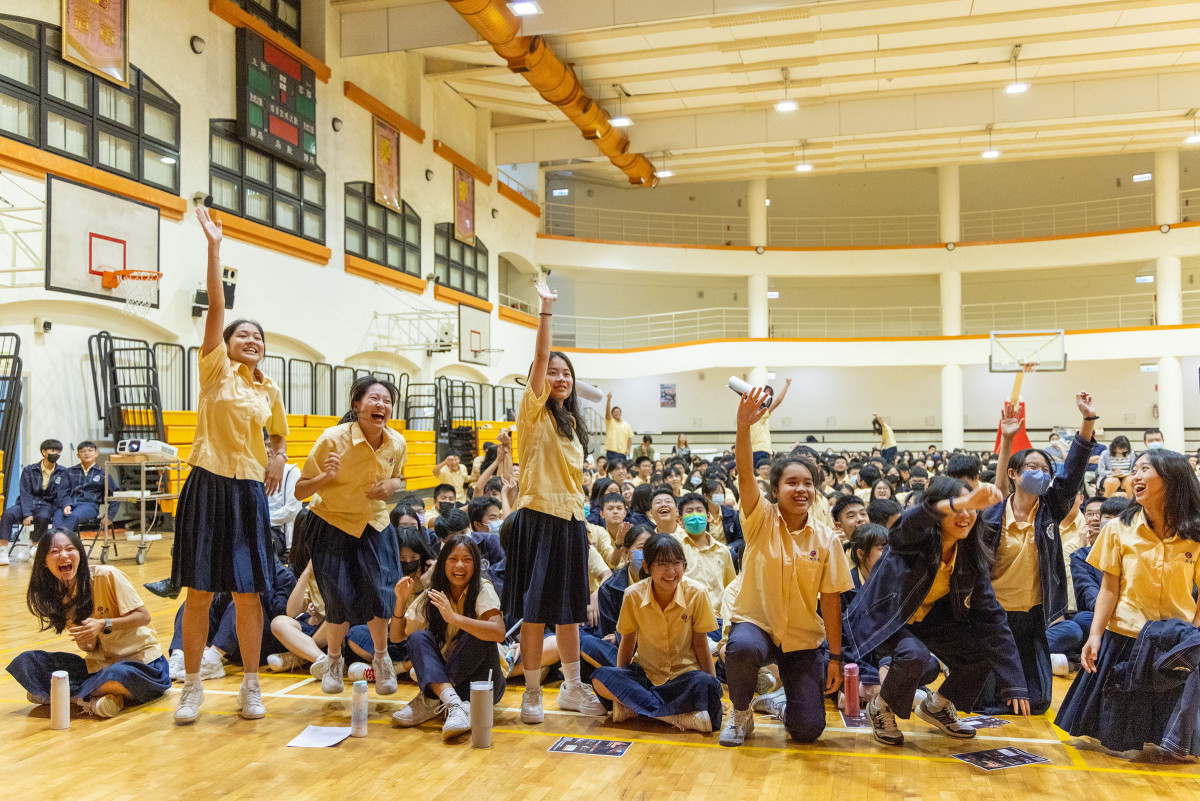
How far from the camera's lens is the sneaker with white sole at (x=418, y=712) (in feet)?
12.6

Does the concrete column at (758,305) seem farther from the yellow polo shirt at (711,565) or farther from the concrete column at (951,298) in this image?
the yellow polo shirt at (711,565)

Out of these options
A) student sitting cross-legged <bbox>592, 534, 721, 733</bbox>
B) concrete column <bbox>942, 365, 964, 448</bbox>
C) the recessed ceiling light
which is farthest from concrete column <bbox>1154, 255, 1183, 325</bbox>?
student sitting cross-legged <bbox>592, 534, 721, 733</bbox>

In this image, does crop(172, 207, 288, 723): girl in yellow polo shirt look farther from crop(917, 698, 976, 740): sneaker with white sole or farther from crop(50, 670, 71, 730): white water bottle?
crop(917, 698, 976, 740): sneaker with white sole

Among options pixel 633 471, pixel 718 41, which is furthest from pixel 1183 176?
pixel 633 471

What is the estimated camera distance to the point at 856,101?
54.6 ft

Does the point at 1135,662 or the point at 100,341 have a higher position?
the point at 100,341

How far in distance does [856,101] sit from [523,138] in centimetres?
676

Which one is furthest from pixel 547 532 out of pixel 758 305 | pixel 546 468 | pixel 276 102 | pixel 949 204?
pixel 949 204

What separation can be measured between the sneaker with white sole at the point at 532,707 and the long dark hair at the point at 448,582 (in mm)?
424

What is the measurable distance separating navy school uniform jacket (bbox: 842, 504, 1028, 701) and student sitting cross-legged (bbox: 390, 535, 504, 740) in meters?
1.58

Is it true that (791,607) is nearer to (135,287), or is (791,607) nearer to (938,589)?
(938,589)

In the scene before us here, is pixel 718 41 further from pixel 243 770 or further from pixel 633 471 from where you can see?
pixel 243 770

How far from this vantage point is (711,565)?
18.3 feet

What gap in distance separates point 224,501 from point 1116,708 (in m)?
3.64
